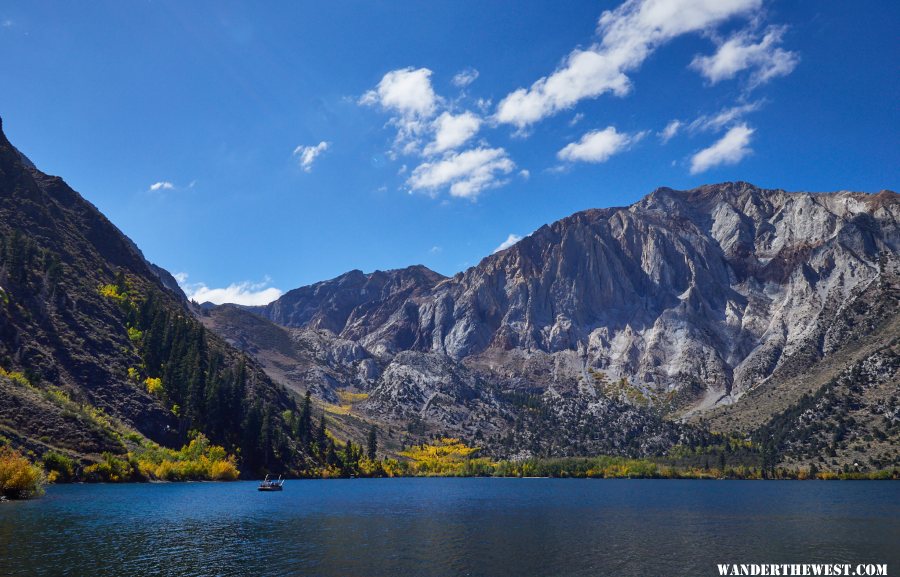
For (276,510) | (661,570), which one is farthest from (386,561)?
(276,510)

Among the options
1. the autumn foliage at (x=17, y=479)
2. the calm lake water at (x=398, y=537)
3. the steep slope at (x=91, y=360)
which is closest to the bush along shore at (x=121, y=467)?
the autumn foliage at (x=17, y=479)

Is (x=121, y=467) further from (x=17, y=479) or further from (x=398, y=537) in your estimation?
(x=398, y=537)

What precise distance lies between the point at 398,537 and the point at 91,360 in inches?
4269

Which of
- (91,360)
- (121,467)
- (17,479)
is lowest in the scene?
(121,467)

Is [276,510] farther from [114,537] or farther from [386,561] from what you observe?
[386,561]

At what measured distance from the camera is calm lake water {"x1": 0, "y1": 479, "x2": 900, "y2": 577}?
4678 cm

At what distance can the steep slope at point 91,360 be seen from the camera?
346 ft

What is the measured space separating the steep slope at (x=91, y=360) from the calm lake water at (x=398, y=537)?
1697 centimetres

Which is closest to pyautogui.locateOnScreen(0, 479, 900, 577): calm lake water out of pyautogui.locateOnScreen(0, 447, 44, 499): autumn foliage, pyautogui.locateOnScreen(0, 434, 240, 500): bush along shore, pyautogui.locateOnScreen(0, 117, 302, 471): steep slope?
pyautogui.locateOnScreen(0, 447, 44, 499): autumn foliage

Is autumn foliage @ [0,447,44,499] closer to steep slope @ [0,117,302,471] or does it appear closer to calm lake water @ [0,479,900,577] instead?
calm lake water @ [0,479,900,577]

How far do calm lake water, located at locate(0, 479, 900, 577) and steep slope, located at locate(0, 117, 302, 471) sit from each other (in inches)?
668

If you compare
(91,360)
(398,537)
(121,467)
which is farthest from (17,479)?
(91,360)

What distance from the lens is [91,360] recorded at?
138 meters

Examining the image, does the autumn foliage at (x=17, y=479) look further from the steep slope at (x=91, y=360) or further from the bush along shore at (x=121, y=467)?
the steep slope at (x=91, y=360)
